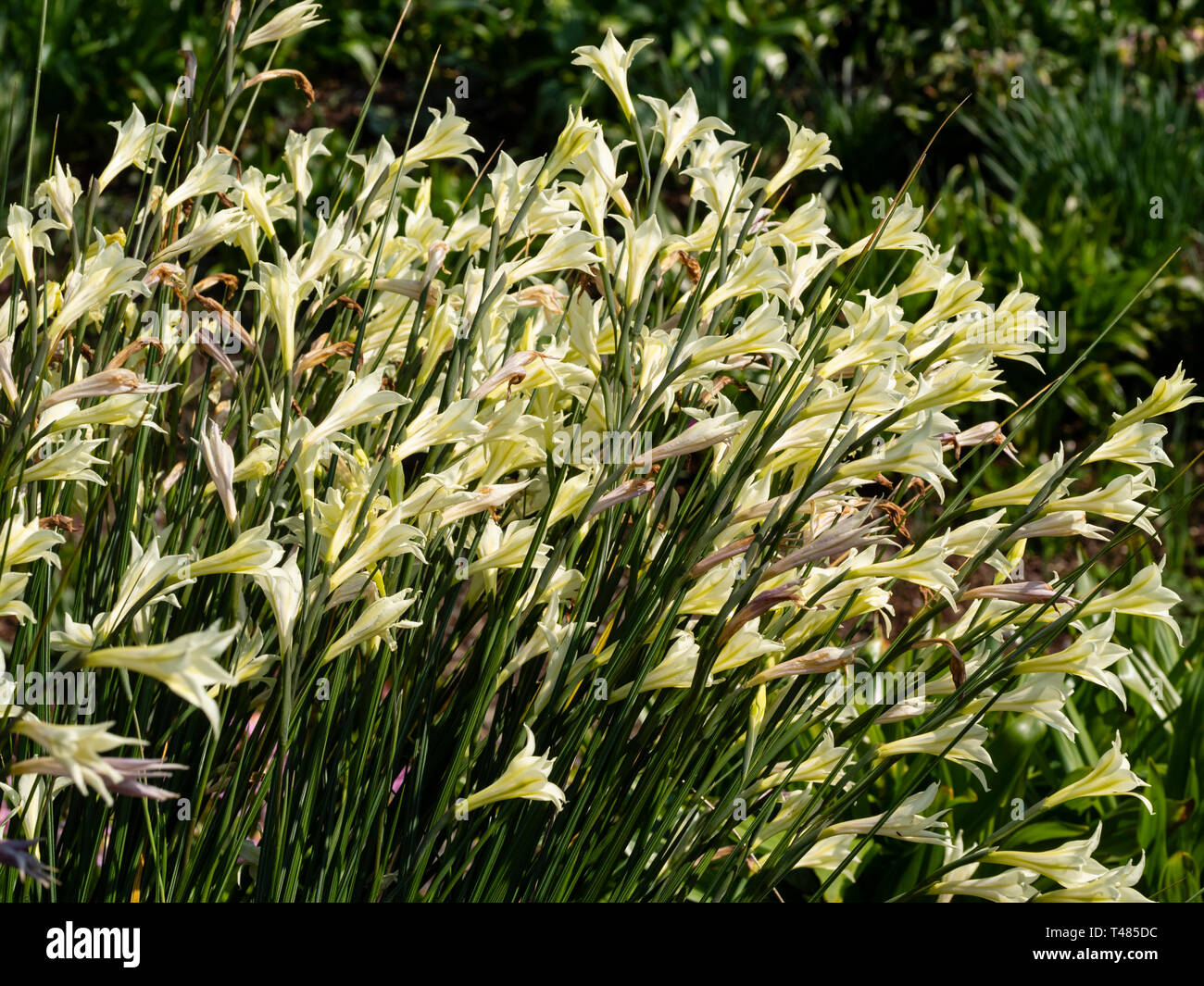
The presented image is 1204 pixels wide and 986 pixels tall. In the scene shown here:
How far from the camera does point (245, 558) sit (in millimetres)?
960

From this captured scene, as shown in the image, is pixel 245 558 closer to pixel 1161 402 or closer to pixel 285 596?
pixel 285 596

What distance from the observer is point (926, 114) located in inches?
186

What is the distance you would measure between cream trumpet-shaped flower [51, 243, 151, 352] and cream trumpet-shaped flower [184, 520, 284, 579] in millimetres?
314

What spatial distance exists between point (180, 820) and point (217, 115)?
92 centimetres

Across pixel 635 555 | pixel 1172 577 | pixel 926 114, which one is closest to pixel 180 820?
pixel 635 555

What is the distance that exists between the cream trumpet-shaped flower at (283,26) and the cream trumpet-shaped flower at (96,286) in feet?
1.32

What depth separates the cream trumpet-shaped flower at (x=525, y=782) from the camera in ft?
3.41

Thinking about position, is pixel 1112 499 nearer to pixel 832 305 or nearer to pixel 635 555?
pixel 832 305

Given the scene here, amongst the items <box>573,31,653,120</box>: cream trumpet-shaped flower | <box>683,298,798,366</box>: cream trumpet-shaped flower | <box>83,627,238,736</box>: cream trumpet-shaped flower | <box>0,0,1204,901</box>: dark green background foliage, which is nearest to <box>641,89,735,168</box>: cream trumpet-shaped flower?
<box>573,31,653,120</box>: cream trumpet-shaped flower

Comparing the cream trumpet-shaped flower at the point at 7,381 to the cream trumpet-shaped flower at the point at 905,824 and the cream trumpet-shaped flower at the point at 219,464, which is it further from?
the cream trumpet-shaped flower at the point at 905,824

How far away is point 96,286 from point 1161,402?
1.13 m

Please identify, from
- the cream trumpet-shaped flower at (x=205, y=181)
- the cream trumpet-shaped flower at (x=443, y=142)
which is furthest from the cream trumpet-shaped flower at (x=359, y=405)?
the cream trumpet-shaped flower at (x=443, y=142)


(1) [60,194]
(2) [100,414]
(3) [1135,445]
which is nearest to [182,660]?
(2) [100,414]

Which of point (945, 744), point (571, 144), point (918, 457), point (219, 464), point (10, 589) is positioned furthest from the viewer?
point (571, 144)
